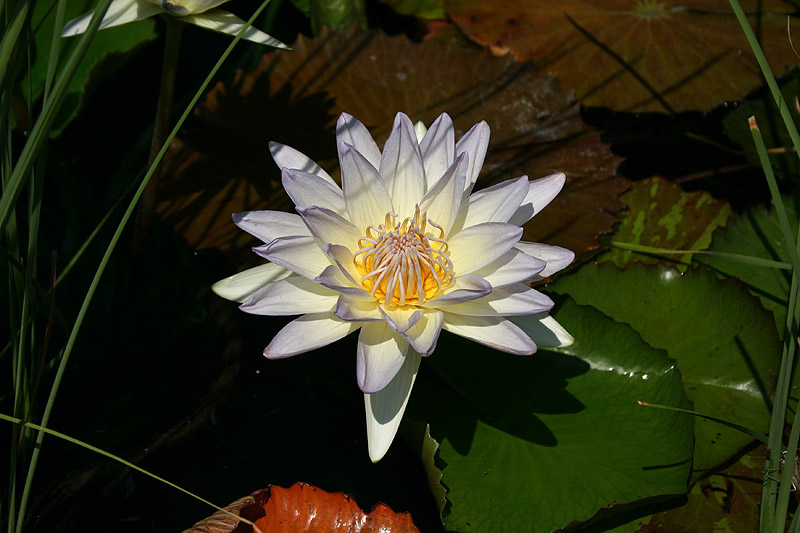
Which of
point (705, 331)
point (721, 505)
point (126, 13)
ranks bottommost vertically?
point (721, 505)

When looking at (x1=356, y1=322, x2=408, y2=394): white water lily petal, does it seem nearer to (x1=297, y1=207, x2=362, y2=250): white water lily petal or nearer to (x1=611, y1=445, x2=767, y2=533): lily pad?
(x1=297, y1=207, x2=362, y2=250): white water lily petal

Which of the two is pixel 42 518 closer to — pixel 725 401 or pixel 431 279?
pixel 431 279

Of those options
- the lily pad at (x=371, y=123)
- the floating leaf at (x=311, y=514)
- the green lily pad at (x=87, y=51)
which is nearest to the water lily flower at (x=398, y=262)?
the floating leaf at (x=311, y=514)

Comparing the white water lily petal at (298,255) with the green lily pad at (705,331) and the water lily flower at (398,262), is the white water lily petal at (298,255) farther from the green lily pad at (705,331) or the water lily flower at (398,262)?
the green lily pad at (705,331)

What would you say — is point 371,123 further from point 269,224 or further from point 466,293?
point 466,293

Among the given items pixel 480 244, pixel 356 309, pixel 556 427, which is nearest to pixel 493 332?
pixel 480 244

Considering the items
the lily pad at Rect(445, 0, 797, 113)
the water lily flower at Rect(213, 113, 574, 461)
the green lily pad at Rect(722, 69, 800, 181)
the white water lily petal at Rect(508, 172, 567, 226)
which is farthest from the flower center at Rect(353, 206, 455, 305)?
the green lily pad at Rect(722, 69, 800, 181)
